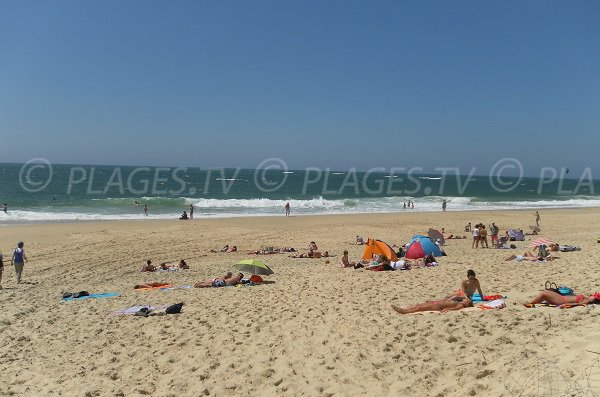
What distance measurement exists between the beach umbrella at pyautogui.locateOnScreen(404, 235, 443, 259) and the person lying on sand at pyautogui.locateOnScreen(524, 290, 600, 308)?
7.80 m

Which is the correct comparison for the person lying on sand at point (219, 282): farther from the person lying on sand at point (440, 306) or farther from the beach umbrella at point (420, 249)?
the beach umbrella at point (420, 249)

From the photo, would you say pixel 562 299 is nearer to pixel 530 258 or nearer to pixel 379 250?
pixel 530 258

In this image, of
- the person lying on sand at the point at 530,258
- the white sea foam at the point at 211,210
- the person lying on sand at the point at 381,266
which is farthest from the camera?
the white sea foam at the point at 211,210

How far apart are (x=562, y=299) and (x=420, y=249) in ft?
26.7

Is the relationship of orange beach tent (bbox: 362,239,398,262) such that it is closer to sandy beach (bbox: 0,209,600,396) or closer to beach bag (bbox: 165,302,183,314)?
sandy beach (bbox: 0,209,600,396)

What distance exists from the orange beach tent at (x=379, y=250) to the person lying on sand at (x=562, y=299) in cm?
705

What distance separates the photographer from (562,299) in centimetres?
739

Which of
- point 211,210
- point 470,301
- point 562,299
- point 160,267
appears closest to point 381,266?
point 470,301

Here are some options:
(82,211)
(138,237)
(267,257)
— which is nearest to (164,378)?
(267,257)

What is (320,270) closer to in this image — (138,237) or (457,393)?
(457,393)

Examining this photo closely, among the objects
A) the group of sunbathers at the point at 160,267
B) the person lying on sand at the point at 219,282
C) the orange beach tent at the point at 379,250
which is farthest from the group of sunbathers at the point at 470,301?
the group of sunbathers at the point at 160,267

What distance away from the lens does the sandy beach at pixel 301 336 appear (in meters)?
5.57

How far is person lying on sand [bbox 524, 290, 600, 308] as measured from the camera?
727 centimetres

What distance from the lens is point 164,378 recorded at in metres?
6.35
